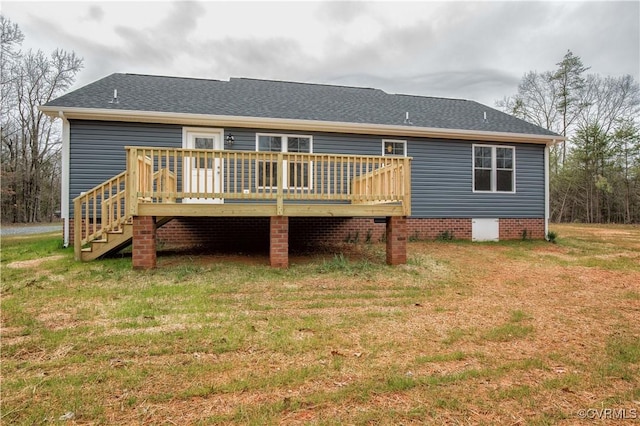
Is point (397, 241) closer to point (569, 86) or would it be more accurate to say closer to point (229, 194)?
point (229, 194)

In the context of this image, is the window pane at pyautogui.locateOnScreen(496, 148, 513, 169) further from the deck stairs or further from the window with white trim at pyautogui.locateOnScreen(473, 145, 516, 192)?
the deck stairs

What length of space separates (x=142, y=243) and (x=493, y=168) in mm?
9967

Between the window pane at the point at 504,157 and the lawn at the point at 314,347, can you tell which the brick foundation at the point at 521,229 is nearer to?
the window pane at the point at 504,157

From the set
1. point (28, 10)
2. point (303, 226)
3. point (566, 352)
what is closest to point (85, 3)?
point (28, 10)

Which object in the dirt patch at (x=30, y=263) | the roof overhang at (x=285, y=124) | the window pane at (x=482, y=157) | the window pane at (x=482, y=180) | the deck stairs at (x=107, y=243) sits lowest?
the dirt patch at (x=30, y=263)

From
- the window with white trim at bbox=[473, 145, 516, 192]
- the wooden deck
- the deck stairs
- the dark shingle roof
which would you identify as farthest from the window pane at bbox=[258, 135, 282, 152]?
the window with white trim at bbox=[473, 145, 516, 192]

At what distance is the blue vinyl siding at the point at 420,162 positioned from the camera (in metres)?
8.16

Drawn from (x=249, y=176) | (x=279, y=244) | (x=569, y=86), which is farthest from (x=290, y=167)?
(x=569, y=86)

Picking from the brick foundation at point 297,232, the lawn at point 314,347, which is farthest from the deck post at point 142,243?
the brick foundation at point 297,232

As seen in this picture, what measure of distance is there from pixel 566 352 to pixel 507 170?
905cm

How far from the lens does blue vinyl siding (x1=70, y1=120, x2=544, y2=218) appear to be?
816cm

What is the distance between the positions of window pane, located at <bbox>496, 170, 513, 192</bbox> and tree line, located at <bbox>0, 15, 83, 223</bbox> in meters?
26.5

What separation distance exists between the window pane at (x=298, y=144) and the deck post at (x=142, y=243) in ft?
14.5

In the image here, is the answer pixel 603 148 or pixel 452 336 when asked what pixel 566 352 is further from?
pixel 603 148
